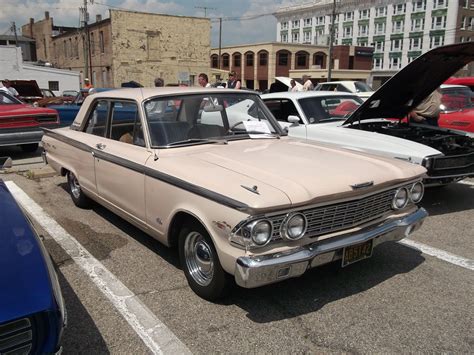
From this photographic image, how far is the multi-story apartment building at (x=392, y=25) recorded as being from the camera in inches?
2618

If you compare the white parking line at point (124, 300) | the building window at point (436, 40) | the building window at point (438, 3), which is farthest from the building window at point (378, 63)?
the white parking line at point (124, 300)

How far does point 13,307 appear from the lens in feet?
6.39

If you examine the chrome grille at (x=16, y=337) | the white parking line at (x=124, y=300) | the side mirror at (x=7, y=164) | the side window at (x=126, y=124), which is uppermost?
the side window at (x=126, y=124)

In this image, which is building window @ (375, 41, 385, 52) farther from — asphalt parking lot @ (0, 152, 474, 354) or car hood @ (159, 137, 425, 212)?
car hood @ (159, 137, 425, 212)

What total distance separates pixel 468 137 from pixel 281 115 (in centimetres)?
286

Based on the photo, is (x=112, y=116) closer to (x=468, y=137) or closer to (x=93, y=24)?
(x=468, y=137)

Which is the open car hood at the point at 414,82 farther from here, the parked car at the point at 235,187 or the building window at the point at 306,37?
the building window at the point at 306,37

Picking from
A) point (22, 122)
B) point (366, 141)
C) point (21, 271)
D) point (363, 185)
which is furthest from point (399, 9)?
point (21, 271)

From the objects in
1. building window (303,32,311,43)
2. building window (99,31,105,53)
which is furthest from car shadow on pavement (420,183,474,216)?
building window (303,32,311,43)

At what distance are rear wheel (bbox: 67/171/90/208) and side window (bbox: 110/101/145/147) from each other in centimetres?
124

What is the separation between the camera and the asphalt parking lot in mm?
2902

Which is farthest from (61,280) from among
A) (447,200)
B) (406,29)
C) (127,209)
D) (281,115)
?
(406,29)

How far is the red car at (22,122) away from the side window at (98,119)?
4531mm

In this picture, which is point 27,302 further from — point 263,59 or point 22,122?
point 263,59
